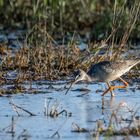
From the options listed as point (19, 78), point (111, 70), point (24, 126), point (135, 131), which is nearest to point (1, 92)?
point (19, 78)

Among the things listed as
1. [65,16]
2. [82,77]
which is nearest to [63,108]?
[82,77]

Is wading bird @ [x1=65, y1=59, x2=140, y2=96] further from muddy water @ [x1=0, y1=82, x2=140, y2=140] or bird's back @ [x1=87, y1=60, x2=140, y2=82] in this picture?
muddy water @ [x1=0, y1=82, x2=140, y2=140]

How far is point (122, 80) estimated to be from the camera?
38.2 ft

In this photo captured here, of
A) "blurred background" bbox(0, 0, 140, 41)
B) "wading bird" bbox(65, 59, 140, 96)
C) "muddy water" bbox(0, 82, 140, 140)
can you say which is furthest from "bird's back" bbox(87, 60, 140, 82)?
"blurred background" bbox(0, 0, 140, 41)

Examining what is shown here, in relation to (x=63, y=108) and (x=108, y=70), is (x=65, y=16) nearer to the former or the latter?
(x=108, y=70)

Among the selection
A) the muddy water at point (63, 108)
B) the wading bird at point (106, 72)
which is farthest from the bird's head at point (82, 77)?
the muddy water at point (63, 108)

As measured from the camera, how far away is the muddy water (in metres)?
8.45

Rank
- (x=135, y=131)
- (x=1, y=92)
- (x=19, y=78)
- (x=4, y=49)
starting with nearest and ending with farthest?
(x=135, y=131) → (x=1, y=92) → (x=19, y=78) → (x=4, y=49)

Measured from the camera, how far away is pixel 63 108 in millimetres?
9953

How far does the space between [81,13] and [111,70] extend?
7.43m

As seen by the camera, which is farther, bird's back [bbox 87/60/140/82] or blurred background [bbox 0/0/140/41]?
blurred background [bbox 0/0/140/41]

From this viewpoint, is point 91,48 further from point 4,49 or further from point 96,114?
point 96,114

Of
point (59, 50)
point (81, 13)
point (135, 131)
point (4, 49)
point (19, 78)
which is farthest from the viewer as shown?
point (81, 13)

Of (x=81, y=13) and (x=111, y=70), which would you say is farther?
(x=81, y=13)
